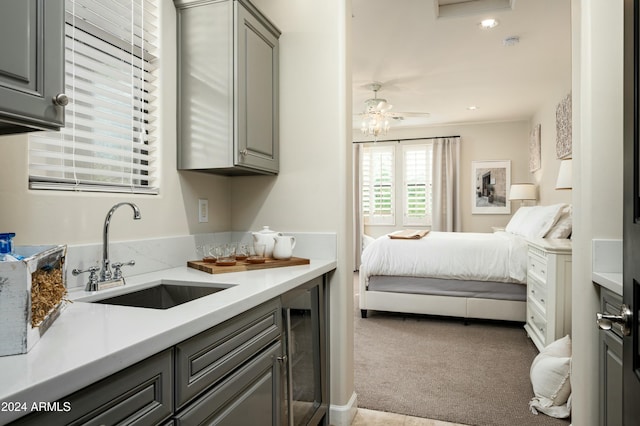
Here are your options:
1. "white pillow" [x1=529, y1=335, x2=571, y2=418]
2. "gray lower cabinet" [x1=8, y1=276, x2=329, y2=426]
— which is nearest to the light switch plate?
"gray lower cabinet" [x1=8, y1=276, x2=329, y2=426]

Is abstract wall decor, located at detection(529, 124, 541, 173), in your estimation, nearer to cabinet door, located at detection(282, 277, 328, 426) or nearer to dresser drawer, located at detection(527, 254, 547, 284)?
dresser drawer, located at detection(527, 254, 547, 284)

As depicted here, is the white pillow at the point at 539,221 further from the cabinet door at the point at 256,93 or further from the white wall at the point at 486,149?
the cabinet door at the point at 256,93

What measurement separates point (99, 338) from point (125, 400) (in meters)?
0.14

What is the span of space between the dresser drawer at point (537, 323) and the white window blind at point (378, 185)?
4225 millimetres

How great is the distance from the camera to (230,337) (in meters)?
1.18

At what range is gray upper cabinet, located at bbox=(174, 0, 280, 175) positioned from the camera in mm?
1898

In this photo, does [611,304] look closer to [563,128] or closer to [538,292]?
[538,292]

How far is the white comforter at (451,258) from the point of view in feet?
12.4

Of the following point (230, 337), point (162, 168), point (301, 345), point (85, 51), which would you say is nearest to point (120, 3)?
point (85, 51)

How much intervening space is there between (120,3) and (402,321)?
11.4 feet

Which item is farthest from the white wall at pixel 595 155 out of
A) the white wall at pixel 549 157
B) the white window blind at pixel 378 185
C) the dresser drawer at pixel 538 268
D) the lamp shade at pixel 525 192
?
the white window blind at pixel 378 185

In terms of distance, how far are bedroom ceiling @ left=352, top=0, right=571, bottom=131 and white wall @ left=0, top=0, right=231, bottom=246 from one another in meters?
1.83

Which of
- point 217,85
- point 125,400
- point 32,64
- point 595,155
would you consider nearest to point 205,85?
point 217,85

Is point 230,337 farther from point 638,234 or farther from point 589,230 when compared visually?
point 589,230
